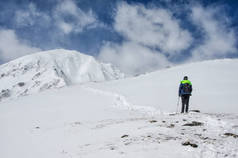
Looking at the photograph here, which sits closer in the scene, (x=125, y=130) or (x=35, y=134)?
(x=125, y=130)

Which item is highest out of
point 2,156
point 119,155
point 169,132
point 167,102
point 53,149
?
point 167,102

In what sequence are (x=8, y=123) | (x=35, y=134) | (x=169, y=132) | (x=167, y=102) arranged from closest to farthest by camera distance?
(x=169, y=132) → (x=35, y=134) → (x=8, y=123) → (x=167, y=102)

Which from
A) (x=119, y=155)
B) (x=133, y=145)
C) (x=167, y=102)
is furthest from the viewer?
(x=167, y=102)

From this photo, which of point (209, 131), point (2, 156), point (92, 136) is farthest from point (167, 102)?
point (2, 156)

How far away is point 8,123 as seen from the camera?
37.7ft

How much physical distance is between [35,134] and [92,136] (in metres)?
3.29

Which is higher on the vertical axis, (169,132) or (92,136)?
(169,132)

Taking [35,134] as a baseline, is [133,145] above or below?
above

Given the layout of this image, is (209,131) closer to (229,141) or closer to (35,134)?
(229,141)

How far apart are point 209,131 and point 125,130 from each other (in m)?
3.47

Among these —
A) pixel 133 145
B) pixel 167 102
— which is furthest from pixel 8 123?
pixel 167 102

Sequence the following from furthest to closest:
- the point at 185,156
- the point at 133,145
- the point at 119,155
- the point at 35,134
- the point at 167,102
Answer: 1. the point at 167,102
2. the point at 35,134
3. the point at 133,145
4. the point at 119,155
5. the point at 185,156

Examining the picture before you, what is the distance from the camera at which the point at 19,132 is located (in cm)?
927

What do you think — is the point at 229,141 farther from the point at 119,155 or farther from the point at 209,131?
the point at 119,155
